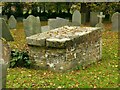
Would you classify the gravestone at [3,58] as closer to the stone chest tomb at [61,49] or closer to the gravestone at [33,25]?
the stone chest tomb at [61,49]

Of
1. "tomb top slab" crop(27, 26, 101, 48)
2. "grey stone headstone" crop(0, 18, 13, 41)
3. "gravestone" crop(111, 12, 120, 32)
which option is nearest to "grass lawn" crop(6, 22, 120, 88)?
"tomb top slab" crop(27, 26, 101, 48)

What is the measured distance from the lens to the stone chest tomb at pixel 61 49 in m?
8.59

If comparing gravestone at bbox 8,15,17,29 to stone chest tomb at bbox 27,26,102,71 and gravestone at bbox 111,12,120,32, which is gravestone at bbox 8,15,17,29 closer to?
gravestone at bbox 111,12,120,32

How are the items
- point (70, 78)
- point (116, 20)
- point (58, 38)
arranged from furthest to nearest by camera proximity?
1. point (116, 20)
2. point (58, 38)
3. point (70, 78)

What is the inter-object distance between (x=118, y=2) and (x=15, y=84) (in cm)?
1631

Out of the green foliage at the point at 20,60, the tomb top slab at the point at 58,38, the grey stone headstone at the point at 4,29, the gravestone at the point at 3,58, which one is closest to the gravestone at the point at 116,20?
the grey stone headstone at the point at 4,29

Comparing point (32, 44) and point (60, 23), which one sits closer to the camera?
point (32, 44)

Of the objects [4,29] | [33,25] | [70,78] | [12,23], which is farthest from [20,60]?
[12,23]

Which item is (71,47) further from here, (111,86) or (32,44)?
(111,86)

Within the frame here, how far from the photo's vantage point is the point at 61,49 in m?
Answer: 8.56

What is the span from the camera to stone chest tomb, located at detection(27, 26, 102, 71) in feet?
28.2

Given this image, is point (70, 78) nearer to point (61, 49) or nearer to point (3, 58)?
point (61, 49)

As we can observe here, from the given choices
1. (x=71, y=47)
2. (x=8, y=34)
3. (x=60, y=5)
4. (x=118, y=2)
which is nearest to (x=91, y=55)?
(x=71, y=47)

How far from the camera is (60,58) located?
8.61 meters
